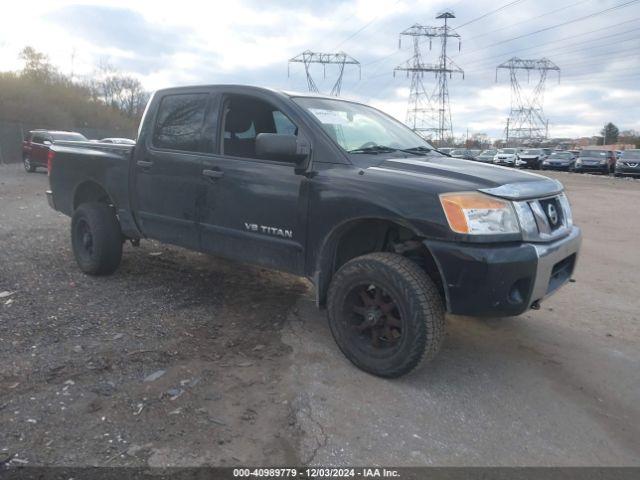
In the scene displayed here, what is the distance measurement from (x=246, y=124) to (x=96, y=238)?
1.99 metres

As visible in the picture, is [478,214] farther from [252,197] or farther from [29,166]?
[29,166]

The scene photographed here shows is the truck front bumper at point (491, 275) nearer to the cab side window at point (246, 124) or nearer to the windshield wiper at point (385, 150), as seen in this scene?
the windshield wiper at point (385, 150)

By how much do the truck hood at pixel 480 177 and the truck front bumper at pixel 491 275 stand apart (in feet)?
1.16

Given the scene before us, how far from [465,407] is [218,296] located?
267 cm

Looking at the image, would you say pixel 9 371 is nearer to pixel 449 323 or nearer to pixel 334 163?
pixel 334 163

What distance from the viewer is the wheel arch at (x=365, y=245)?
3621 millimetres

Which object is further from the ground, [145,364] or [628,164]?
[628,164]

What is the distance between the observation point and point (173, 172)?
465 cm

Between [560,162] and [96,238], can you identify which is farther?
[560,162]

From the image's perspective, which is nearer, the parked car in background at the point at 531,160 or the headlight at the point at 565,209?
the headlight at the point at 565,209

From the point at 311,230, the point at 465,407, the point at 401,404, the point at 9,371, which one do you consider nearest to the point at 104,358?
the point at 9,371

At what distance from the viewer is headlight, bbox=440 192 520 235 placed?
317cm

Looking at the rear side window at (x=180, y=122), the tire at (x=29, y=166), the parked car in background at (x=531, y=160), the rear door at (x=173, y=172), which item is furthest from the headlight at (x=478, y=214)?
the parked car in background at (x=531, y=160)

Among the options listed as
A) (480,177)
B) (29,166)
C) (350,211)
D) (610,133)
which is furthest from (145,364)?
(610,133)
